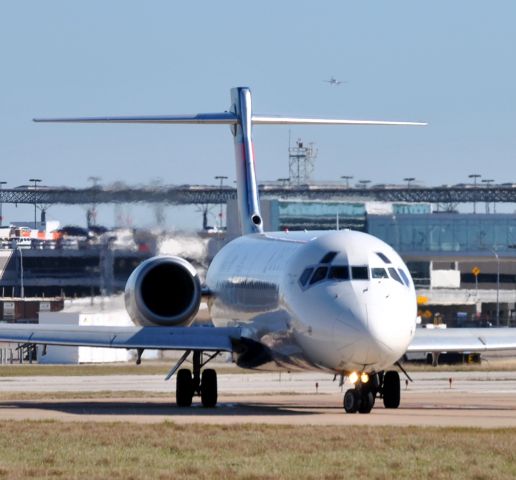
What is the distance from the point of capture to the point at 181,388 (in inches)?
1316

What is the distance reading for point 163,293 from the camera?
3609 cm

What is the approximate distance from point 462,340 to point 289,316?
4074 mm

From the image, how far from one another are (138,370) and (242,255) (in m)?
23.3

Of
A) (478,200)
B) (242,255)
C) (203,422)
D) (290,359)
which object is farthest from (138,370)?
(478,200)

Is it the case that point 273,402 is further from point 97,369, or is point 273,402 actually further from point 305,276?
point 97,369

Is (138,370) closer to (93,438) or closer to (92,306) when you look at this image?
(92,306)

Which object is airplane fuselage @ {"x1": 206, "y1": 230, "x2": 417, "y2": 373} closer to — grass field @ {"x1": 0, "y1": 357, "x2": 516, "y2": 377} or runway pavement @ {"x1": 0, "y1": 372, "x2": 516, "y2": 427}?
runway pavement @ {"x1": 0, "y1": 372, "x2": 516, "y2": 427}

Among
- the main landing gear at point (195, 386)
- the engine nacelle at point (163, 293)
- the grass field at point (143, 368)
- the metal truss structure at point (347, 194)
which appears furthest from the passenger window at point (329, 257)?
the metal truss structure at point (347, 194)

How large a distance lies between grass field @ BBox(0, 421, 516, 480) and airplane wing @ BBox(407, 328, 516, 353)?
21.9ft

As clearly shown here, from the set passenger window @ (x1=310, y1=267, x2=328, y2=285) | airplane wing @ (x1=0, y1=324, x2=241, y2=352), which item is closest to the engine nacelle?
airplane wing @ (x1=0, y1=324, x2=241, y2=352)

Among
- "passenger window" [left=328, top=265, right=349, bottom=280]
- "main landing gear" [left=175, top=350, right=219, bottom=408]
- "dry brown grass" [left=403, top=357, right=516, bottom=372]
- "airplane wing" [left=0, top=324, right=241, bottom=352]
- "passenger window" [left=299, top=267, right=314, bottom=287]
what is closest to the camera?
"passenger window" [left=328, top=265, right=349, bottom=280]

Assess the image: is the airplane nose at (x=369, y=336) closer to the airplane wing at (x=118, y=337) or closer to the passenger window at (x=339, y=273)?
the passenger window at (x=339, y=273)

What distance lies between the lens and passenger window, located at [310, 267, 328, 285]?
29400mm

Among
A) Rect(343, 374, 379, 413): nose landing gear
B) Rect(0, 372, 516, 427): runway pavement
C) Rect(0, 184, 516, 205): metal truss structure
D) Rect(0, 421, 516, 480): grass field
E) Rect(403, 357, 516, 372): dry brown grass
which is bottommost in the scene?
Rect(403, 357, 516, 372): dry brown grass
